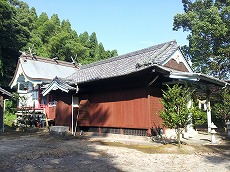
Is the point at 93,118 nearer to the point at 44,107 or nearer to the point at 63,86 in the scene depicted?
the point at 63,86

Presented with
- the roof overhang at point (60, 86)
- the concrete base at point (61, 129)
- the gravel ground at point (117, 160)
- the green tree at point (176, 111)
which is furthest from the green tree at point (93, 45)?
the gravel ground at point (117, 160)

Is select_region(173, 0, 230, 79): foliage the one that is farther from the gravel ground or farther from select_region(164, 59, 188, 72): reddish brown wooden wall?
the gravel ground

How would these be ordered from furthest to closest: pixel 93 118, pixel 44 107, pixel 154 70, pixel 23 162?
pixel 44 107 < pixel 93 118 < pixel 154 70 < pixel 23 162

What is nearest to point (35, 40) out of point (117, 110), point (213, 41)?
point (213, 41)

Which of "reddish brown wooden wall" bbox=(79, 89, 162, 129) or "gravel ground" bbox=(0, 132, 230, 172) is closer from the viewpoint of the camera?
"gravel ground" bbox=(0, 132, 230, 172)

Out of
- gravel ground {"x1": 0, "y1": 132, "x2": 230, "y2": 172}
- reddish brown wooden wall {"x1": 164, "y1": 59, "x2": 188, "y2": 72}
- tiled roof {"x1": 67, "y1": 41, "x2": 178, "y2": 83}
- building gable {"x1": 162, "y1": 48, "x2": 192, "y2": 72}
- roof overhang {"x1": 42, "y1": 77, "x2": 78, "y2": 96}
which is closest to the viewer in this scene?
gravel ground {"x1": 0, "y1": 132, "x2": 230, "y2": 172}

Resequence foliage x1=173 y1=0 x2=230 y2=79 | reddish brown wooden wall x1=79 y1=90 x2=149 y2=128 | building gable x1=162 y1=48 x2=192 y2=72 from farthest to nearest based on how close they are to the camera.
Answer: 1. foliage x1=173 y1=0 x2=230 y2=79
2. building gable x1=162 y1=48 x2=192 y2=72
3. reddish brown wooden wall x1=79 y1=90 x2=149 y2=128

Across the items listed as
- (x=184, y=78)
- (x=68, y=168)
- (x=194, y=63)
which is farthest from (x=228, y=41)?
(x=68, y=168)

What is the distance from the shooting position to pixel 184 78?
13.4 meters

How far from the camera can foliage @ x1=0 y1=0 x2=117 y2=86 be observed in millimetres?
35156

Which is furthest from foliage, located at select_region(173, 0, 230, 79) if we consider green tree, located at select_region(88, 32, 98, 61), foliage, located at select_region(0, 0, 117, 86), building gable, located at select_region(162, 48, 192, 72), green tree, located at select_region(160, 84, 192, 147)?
green tree, located at select_region(88, 32, 98, 61)

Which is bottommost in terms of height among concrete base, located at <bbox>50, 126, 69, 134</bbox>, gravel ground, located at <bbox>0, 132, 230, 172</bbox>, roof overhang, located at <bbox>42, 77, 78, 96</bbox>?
gravel ground, located at <bbox>0, 132, 230, 172</bbox>

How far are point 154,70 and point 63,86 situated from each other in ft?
23.5

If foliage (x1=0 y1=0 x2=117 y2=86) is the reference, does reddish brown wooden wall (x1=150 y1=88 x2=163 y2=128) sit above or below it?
below
